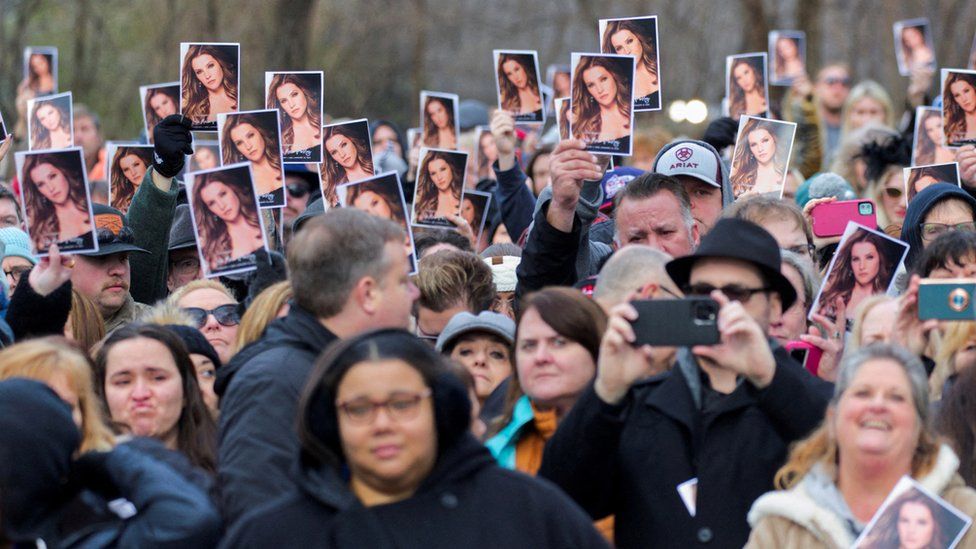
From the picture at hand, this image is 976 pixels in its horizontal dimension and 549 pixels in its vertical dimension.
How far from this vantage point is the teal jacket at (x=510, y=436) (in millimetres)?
5805

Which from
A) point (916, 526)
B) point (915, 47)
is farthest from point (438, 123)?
point (916, 526)

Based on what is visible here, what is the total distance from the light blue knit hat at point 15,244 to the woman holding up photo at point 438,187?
1974mm

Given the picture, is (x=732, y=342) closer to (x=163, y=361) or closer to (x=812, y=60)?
(x=163, y=361)

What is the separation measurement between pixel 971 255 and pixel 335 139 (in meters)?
3.36

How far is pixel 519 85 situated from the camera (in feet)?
32.6

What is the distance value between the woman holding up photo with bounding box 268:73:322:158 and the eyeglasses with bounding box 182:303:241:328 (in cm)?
107

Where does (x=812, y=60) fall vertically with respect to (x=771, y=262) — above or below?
above

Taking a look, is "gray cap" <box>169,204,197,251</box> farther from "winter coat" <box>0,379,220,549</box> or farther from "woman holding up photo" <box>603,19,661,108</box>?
"winter coat" <box>0,379,220,549</box>

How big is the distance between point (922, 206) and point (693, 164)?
1080mm

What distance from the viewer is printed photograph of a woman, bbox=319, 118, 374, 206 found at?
8828 millimetres

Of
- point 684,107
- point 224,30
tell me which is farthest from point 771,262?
point 224,30

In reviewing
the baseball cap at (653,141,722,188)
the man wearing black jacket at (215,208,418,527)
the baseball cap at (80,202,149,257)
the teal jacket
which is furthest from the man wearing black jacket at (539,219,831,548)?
the baseball cap at (80,202,149,257)

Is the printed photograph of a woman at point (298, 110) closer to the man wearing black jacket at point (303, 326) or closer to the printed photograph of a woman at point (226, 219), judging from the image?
the printed photograph of a woman at point (226, 219)

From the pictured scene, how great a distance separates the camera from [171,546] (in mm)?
4828
